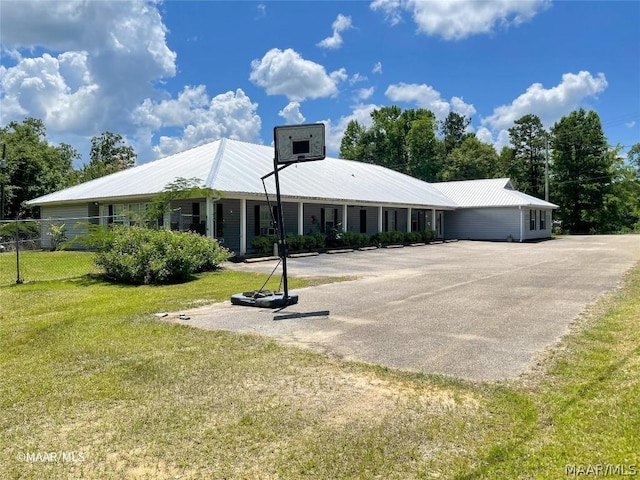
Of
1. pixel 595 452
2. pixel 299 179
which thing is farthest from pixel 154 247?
pixel 299 179

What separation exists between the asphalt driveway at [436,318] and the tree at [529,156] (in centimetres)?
4293

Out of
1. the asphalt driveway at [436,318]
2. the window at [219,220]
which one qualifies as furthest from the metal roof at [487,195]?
the asphalt driveway at [436,318]

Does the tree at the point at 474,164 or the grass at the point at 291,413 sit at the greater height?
the tree at the point at 474,164

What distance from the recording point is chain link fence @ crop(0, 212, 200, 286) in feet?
39.3

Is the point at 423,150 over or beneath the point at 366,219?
over

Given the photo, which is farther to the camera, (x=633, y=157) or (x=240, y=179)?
(x=633, y=157)

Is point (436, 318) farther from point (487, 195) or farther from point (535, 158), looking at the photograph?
point (535, 158)

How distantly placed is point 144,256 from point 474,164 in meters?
49.6

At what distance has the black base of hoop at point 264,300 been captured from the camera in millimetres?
7711

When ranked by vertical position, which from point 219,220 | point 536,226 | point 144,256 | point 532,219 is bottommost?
point 144,256

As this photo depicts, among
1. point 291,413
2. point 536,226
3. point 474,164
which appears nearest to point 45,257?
point 291,413

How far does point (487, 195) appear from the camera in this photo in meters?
34.2

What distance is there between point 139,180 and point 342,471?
2057cm

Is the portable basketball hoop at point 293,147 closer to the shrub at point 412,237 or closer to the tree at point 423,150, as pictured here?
the shrub at point 412,237
